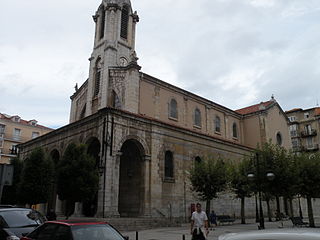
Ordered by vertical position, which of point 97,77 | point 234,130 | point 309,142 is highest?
point 97,77

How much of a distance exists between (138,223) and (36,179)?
7.29m

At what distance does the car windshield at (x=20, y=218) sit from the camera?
987 centimetres

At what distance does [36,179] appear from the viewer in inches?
792

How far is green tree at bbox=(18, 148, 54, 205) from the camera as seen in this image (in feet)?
65.3

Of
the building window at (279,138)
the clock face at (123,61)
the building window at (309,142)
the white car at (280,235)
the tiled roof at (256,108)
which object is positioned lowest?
the white car at (280,235)

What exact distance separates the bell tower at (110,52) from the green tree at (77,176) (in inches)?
430

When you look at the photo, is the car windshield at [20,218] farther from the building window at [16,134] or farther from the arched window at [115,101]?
the building window at [16,134]

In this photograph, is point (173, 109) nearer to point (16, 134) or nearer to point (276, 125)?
point (276, 125)

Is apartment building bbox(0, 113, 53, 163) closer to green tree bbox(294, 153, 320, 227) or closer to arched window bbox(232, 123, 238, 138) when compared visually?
arched window bbox(232, 123, 238, 138)

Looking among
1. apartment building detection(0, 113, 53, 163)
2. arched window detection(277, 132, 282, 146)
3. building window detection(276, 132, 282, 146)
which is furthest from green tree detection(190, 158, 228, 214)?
apartment building detection(0, 113, 53, 163)

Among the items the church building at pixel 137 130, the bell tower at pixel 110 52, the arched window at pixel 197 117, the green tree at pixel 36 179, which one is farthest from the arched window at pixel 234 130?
the green tree at pixel 36 179

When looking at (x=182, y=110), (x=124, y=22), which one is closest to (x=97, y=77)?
(x=124, y=22)

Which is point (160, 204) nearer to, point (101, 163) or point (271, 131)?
point (101, 163)

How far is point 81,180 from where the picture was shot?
698 inches
